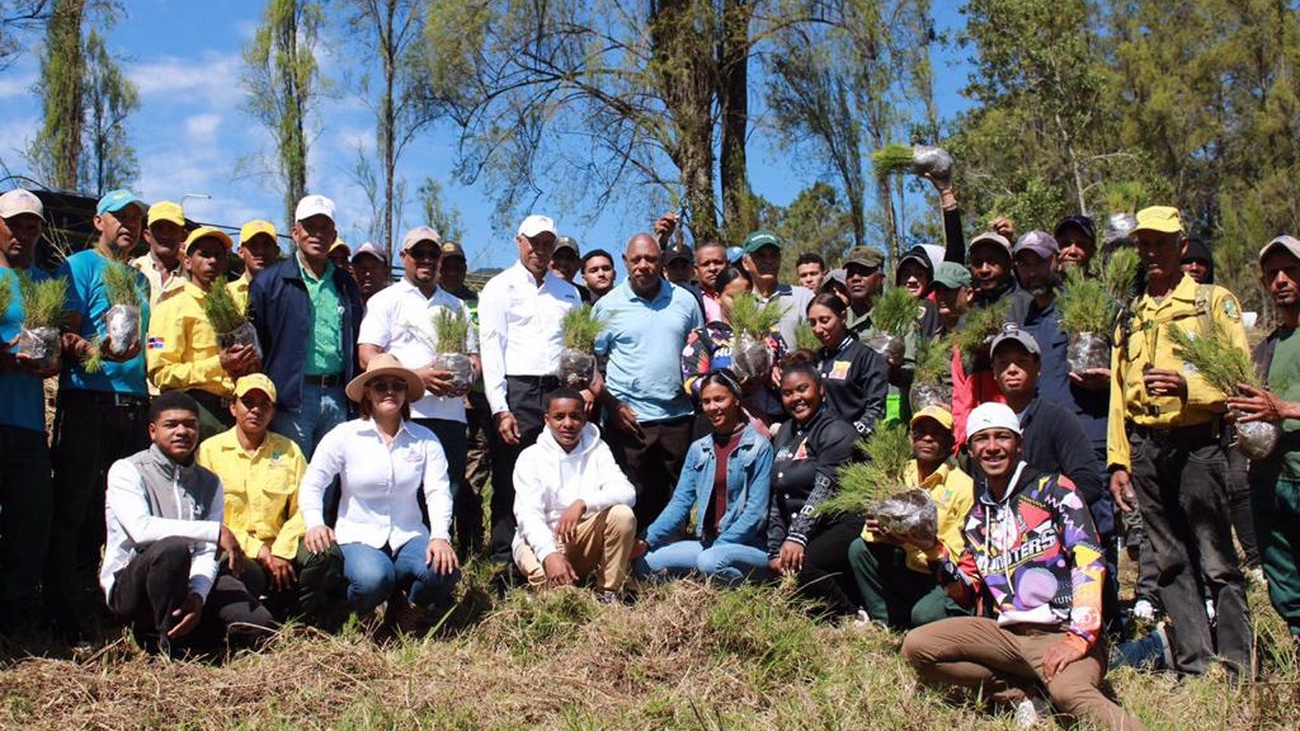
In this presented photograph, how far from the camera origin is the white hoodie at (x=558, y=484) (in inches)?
226

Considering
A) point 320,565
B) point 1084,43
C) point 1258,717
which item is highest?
point 1084,43

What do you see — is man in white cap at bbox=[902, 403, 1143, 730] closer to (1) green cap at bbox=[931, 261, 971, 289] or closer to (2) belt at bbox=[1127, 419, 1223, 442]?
(2) belt at bbox=[1127, 419, 1223, 442]

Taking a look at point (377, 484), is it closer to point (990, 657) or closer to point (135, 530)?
point (135, 530)

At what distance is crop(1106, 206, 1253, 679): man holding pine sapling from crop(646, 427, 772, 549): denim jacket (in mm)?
1768

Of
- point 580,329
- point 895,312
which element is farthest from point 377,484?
point 895,312

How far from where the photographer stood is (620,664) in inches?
185

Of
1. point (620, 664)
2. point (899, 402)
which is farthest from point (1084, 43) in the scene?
point (620, 664)

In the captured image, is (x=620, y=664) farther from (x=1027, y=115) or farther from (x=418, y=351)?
(x=1027, y=115)

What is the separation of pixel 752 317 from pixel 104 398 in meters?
3.35

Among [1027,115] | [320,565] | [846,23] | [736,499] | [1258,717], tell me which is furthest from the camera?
[1027,115]

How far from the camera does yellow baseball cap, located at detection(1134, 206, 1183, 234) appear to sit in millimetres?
4828

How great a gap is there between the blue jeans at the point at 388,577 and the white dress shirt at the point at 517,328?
1.23 m

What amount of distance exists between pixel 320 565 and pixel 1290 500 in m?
4.17

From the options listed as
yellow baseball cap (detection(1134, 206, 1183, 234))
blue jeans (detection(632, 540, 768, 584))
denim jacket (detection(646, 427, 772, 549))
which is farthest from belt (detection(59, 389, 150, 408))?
yellow baseball cap (detection(1134, 206, 1183, 234))
